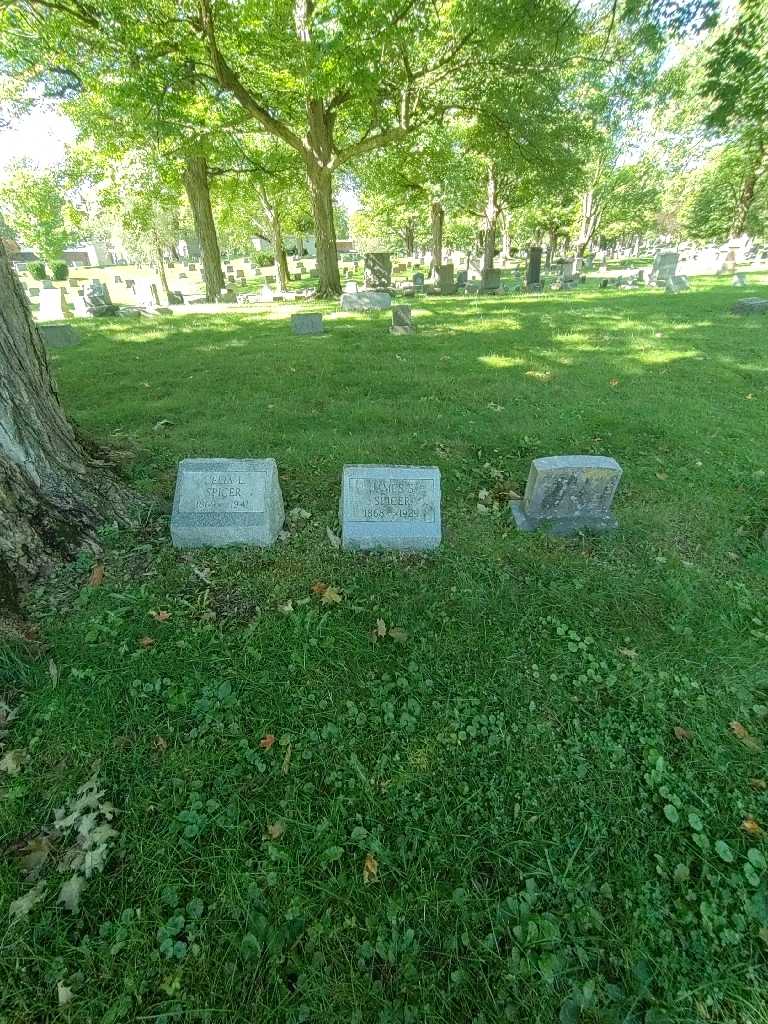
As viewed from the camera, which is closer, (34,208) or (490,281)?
(490,281)

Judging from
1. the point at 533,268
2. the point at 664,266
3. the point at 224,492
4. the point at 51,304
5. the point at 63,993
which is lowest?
the point at 63,993

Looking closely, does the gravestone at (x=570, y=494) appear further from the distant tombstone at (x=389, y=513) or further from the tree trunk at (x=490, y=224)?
the tree trunk at (x=490, y=224)

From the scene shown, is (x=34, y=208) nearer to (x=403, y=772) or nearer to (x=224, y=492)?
(x=224, y=492)

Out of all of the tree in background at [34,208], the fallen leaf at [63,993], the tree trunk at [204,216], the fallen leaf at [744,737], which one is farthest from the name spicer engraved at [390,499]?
the tree in background at [34,208]

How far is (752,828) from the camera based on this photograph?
6.45 ft

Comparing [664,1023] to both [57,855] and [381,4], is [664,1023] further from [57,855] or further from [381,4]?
[381,4]

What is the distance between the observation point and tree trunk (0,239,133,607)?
9.66 feet

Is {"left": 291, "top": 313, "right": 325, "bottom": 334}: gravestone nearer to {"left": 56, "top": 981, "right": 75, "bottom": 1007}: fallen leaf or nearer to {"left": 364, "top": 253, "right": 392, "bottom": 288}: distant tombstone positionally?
{"left": 364, "top": 253, "right": 392, "bottom": 288}: distant tombstone

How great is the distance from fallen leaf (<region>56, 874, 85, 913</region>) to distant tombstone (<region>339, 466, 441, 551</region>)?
7.68 feet

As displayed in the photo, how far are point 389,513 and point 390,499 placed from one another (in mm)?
109

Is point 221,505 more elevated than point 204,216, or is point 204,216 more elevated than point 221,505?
point 204,216

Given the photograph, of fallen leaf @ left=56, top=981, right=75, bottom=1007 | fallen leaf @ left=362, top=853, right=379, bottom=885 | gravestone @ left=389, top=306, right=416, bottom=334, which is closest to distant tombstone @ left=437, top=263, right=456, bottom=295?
gravestone @ left=389, top=306, right=416, bottom=334

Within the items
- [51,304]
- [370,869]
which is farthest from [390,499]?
[51,304]

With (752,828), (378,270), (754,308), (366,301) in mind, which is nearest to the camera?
(752,828)
